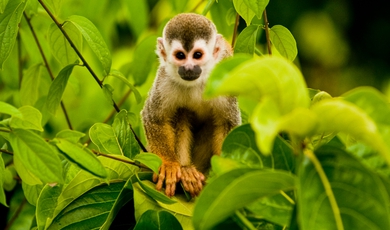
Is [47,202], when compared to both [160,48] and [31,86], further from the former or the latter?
[160,48]

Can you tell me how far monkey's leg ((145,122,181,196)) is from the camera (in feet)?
7.13

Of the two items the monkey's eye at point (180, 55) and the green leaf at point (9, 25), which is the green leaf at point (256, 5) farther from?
the monkey's eye at point (180, 55)

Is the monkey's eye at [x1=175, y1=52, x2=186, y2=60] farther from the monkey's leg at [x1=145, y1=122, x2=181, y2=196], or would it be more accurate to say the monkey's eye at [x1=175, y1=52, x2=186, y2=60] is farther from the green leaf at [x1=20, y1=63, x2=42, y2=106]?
the green leaf at [x1=20, y1=63, x2=42, y2=106]

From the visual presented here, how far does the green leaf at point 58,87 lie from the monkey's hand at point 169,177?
48cm

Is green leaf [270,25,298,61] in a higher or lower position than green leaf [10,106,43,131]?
lower

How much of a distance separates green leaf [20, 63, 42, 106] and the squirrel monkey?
1.79 ft

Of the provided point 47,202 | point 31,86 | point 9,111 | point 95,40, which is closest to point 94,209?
point 47,202

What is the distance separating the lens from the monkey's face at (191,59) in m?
2.72

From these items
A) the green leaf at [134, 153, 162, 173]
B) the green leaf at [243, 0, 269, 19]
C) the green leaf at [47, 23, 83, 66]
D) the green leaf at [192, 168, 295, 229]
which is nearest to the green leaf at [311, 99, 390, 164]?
the green leaf at [192, 168, 295, 229]

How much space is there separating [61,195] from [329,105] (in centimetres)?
101

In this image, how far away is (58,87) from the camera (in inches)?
84.6

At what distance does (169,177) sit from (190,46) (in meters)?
0.78

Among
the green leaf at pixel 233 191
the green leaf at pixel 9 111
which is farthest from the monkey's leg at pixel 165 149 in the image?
the green leaf at pixel 233 191

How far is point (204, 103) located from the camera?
2.80 metres
